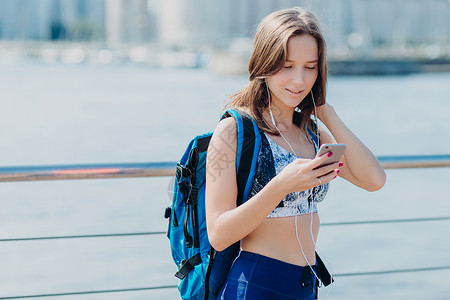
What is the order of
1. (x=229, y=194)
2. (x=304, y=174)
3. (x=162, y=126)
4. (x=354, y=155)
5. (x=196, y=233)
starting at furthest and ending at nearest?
1. (x=162, y=126)
2. (x=354, y=155)
3. (x=196, y=233)
4. (x=229, y=194)
5. (x=304, y=174)

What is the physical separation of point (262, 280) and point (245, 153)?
0.31m

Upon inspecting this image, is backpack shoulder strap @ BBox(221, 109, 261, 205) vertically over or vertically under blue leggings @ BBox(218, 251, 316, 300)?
over

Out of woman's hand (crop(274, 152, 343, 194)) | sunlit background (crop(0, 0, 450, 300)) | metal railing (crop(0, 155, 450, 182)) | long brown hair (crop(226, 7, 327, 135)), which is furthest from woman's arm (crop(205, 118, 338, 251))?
metal railing (crop(0, 155, 450, 182))

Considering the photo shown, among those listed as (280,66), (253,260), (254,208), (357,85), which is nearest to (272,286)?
(253,260)

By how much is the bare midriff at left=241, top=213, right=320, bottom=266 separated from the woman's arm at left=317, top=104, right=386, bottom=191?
22 cm

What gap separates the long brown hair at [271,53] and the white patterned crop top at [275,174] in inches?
2.1

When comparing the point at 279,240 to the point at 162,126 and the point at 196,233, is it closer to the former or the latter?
the point at 196,233

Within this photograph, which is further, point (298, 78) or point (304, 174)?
point (298, 78)

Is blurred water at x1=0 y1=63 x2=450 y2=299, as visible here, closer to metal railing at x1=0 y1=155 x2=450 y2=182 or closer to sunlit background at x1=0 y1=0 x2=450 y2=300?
sunlit background at x1=0 y1=0 x2=450 y2=300

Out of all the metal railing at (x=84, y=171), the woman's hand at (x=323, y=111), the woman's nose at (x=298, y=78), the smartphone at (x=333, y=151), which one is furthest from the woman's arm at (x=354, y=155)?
the metal railing at (x=84, y=171)

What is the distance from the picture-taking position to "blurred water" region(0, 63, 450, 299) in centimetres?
642

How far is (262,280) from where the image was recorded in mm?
1551

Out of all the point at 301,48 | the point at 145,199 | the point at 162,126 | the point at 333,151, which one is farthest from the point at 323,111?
the point at 162,126

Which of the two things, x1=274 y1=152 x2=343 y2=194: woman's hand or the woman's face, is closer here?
x1=274 y1=152 x2=343 y2=194: woman's hand
